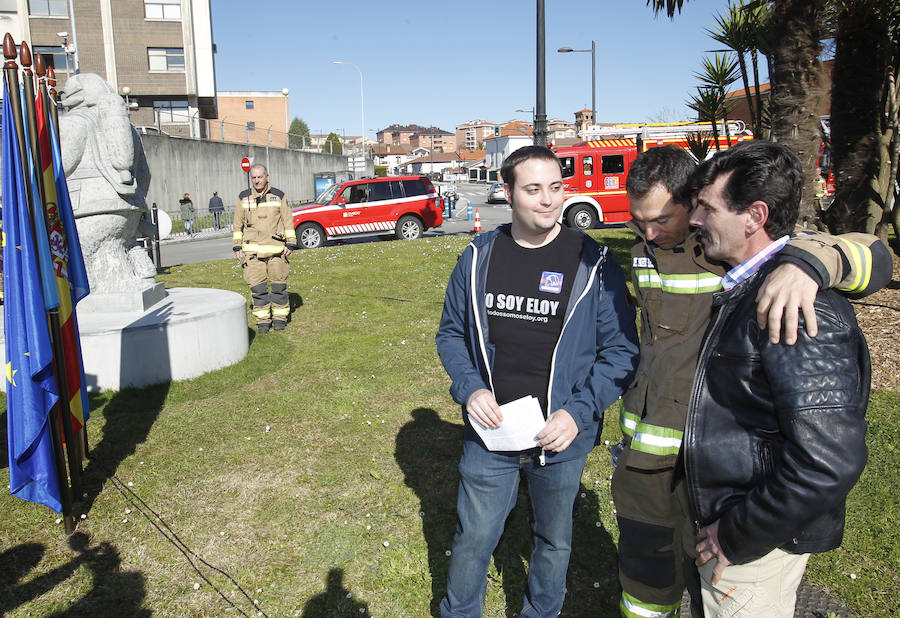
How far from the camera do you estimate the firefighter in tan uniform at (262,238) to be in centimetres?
807

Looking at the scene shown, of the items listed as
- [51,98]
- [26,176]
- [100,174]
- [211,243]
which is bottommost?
[211,243]

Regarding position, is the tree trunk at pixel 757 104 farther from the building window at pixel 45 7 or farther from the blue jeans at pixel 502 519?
the building window at pixel 45 7

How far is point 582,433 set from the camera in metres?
2.66

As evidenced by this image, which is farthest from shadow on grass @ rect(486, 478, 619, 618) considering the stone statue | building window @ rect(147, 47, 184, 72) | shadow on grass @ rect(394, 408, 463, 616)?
building window @ rect(147, 47, 184, 72)

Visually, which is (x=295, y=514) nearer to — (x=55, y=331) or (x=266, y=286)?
(x=55, y=331)

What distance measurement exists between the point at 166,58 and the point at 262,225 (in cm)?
3915

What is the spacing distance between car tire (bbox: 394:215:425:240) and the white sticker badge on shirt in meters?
16.7

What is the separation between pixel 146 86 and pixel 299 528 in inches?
1736

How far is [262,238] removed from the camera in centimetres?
811

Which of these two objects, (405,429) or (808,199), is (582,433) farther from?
(808,199)

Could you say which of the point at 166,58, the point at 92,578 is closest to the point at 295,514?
the point at 92,578

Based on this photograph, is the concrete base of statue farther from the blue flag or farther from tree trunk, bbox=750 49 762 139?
tree trunk, bbox=750 49 762 139

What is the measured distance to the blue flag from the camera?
142 inches

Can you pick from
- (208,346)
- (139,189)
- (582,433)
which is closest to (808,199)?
(582,433)
